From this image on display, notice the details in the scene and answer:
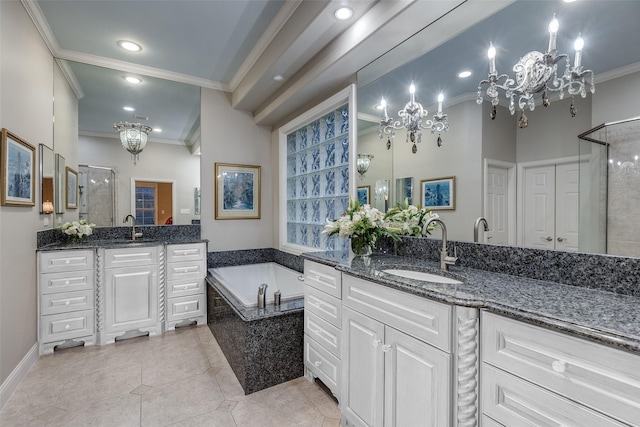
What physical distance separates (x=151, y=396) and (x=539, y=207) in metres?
2.63

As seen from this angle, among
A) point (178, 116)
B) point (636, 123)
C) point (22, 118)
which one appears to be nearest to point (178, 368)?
point (22, 118)

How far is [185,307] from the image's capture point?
3.28 m

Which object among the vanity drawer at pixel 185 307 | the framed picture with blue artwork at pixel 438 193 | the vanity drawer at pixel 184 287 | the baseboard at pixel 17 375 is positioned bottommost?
the baseboard at pixel 17 375

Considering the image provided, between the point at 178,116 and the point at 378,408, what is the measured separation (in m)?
3.68

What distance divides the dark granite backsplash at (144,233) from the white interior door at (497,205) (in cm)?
311

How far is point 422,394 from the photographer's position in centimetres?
122

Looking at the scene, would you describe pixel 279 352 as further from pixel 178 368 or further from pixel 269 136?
pixel 269 136

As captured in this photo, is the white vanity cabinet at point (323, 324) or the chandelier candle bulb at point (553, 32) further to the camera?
the white vanity cabinet at point (323, 324)

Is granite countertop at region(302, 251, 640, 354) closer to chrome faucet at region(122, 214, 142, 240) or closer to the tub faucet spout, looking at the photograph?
the tub faucet spout

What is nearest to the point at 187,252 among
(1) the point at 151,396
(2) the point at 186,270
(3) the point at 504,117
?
(2) the point at 186,270

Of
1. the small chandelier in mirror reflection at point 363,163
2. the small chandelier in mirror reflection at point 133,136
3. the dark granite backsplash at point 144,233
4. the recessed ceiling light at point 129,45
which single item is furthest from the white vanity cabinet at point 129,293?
the small chandelier in mirror reflection at point 363,163

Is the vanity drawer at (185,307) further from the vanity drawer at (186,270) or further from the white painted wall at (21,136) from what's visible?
the white painted wall at (21,136)

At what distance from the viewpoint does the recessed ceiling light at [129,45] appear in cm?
282

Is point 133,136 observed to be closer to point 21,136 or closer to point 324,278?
point 21,136
